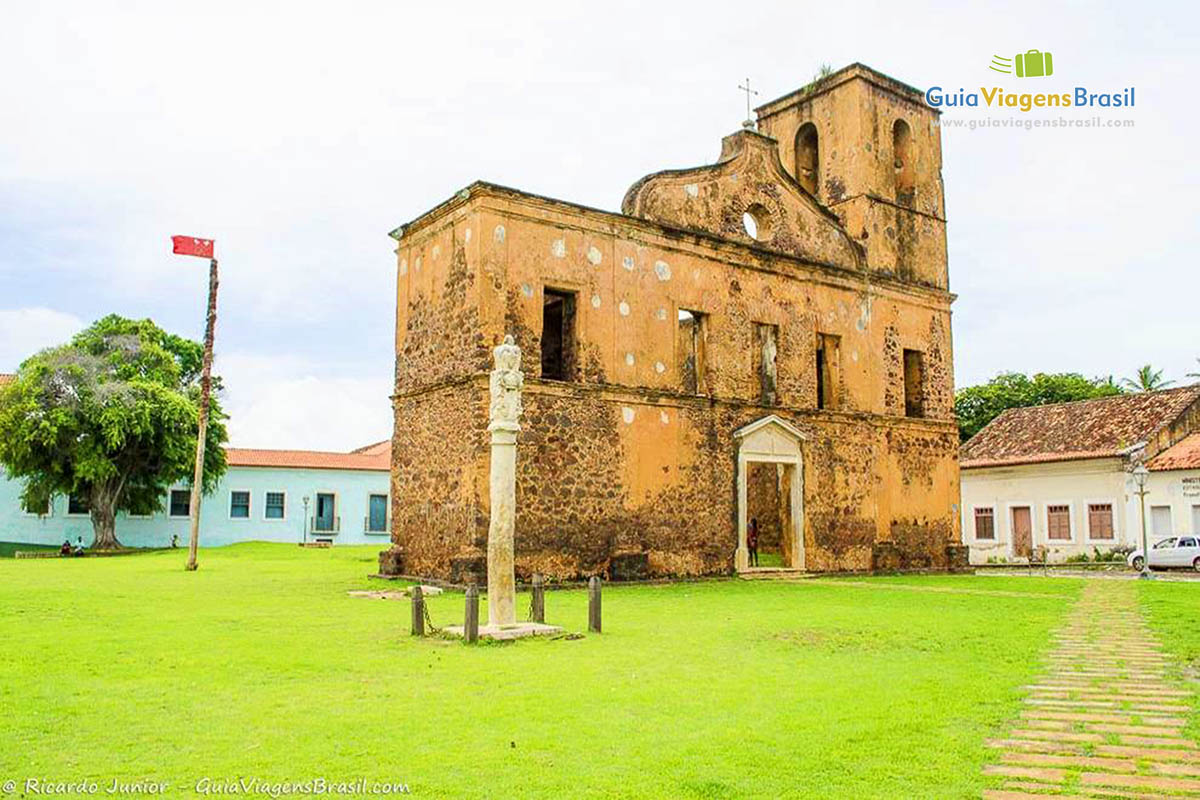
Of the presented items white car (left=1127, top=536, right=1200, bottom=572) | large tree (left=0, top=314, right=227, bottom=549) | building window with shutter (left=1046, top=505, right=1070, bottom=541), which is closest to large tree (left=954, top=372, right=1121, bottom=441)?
building window with shutter (left=1046, top=505, right=1070, bottom=541)

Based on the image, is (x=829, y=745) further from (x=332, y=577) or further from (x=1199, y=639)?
(x=332, y=577)

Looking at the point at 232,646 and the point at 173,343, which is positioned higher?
the point at 173,343

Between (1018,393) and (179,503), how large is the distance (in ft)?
119

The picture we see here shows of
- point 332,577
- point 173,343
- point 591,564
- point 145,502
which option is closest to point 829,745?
Result: point 591,564

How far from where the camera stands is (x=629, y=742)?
16.5 feet

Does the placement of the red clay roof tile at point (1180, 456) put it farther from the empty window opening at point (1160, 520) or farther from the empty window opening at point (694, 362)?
the empty window opening at point (694, 362)

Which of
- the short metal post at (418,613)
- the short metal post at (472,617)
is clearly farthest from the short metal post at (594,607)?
the short metal post at (418,613)

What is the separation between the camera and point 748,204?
773 inches

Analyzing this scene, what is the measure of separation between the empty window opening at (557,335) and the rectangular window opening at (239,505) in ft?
73.3

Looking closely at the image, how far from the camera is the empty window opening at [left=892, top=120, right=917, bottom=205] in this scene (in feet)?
74.8

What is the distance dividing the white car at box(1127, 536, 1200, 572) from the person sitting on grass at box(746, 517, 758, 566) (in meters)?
10.4

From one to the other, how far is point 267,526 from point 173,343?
25.6ft

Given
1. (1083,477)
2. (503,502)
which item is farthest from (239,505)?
(503,502)

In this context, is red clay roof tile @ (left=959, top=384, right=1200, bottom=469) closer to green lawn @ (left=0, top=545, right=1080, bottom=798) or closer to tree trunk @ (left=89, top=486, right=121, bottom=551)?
green lawn @ (left=0, top=545, right=1080, bottom=798)
